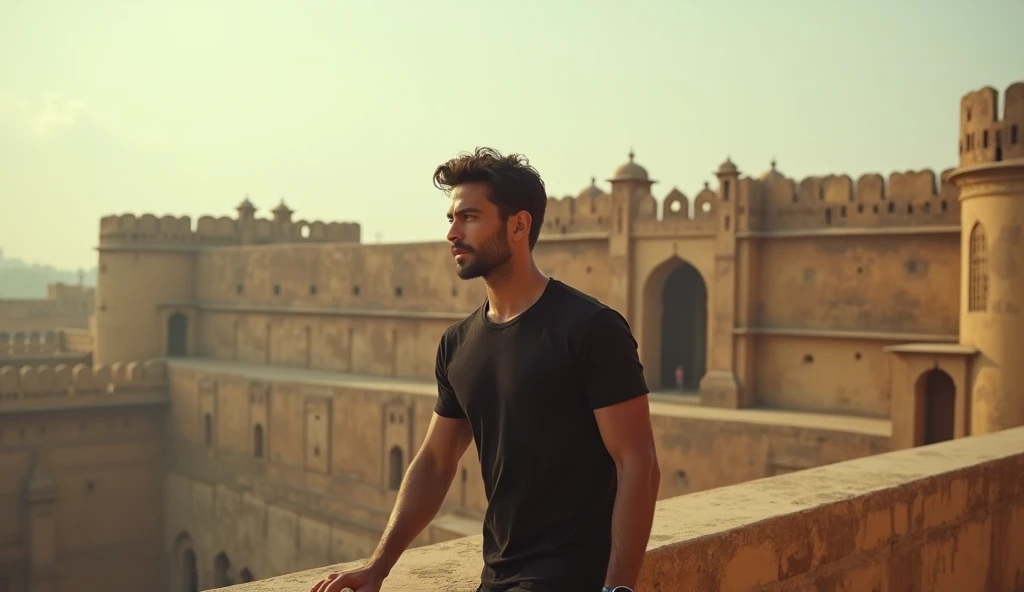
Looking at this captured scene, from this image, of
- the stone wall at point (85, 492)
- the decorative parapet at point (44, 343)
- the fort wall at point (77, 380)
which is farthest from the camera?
the decorative parapet at point (44, 343)

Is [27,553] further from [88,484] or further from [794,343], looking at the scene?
[794,343]

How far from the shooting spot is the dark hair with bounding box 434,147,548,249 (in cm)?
243

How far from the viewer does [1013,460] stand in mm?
4965

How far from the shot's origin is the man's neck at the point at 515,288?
242 cm

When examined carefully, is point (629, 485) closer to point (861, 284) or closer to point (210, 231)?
point (861, 284)

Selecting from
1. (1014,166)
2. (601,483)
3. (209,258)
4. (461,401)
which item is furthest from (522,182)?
(209,258)

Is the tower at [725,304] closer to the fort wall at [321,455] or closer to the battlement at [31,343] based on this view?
the fort wall at [321,455]

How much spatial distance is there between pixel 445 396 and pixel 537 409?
441mm

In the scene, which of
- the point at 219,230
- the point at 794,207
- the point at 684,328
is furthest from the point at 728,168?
the point at 219,230

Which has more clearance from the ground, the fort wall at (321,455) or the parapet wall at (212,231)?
the parapet wall at (212,231)

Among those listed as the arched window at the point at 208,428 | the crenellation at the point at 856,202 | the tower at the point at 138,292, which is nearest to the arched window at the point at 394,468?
the arched window at the point at 208,428

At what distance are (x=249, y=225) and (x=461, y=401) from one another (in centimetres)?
2914

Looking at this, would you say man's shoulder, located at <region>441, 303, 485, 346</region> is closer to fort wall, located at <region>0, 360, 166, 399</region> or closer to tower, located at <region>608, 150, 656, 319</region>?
tower, located at <region>608, 150, 656, 319</region>

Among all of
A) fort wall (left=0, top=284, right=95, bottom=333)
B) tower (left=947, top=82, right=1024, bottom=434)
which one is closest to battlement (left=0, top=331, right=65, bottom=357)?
fort wall (left=0, top=284, right=95, bottom=333)
